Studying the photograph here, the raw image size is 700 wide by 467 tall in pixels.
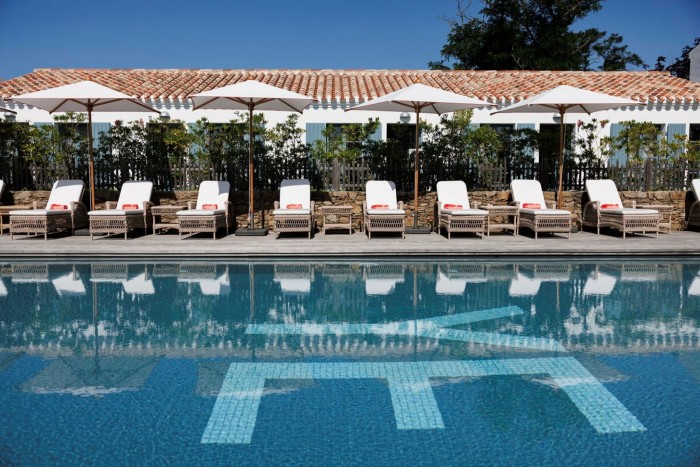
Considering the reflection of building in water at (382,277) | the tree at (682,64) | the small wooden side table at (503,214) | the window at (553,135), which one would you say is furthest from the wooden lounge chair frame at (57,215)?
the tree at (682,64)

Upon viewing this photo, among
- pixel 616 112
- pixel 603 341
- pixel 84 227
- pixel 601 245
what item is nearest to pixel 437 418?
pixel 603 341

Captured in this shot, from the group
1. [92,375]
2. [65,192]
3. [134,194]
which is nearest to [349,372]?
[92,375]

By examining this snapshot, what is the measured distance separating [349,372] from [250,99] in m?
7.92

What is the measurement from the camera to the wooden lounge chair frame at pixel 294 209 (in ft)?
35.7

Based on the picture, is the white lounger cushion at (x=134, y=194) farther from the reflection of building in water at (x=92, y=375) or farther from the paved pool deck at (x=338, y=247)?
the reflection of building in water at (x=92, y=375)

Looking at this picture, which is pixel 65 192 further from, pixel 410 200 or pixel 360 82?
pixel 360 82

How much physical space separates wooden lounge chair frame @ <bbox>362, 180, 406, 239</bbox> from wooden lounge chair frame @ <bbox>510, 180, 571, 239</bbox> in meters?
2.42

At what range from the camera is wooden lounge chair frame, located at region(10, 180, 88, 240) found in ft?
34.2

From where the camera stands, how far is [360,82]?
832 inches

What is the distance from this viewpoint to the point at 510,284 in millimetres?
7516

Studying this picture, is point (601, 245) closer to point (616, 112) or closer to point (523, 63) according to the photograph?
point (616, 112)

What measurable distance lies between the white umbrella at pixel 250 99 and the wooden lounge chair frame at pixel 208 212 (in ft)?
1.52

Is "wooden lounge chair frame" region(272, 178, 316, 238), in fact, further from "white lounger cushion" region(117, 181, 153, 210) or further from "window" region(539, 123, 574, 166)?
"window" region(539, 123, 574, 166)

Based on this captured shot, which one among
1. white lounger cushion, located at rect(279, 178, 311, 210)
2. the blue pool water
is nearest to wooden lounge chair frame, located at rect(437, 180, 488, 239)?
white lounger cushion, located at rect(279, 178, 311, 210)
